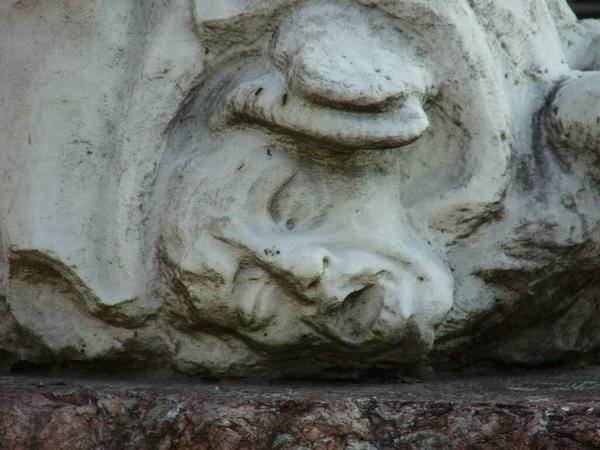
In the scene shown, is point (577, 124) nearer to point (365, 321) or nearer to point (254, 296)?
point (365, 321)

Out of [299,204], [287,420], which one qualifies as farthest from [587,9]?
[287,420]

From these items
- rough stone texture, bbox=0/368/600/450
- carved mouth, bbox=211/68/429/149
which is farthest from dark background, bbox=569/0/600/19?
rough stone texture, bbox=0/368/600/450

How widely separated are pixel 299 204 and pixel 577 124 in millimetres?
412

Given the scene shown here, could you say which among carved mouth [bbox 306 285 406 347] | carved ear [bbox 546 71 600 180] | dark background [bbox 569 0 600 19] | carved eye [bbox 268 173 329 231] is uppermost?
carved ear [bbox 546 71 600 180]

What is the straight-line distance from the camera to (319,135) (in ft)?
6.16

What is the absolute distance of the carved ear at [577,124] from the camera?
2018 mm

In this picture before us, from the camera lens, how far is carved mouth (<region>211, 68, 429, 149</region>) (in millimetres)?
1861

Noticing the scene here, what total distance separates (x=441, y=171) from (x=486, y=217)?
9 centimetres

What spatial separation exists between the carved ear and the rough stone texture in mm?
358

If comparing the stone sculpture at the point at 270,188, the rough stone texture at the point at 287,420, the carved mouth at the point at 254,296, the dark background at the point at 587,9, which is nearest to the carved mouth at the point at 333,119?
the stone sculpture at the point at 270,188

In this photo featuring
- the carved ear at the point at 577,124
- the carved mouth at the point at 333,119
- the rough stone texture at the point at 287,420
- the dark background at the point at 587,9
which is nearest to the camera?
the rough stone texture at the point at 287,420

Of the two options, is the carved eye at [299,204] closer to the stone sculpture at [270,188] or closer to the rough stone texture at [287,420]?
the stone sculpture at [270,188]

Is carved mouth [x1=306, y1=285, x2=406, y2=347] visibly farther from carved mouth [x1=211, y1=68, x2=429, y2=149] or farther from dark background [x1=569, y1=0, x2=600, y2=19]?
dark background [x1=569, y1=0, x2=600, y2=19]

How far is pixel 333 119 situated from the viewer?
6.11 ft
